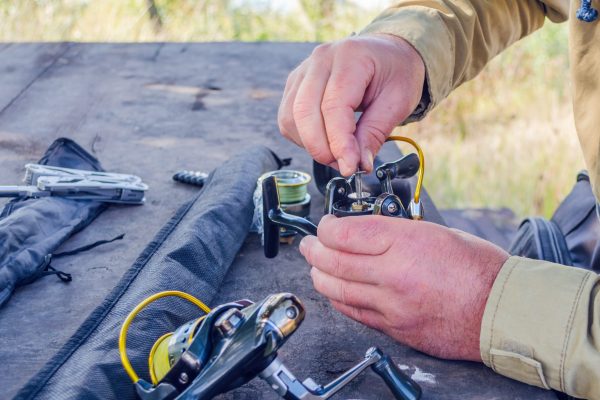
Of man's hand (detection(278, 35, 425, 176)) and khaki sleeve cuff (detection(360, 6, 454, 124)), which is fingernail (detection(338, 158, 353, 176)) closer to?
man's hand (detection(278, 35, 425, 176))

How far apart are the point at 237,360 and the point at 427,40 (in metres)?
0.95

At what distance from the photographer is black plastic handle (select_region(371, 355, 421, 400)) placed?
1.11 m

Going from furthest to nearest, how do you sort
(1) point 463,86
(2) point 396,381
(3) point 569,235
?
1. (1) point 463,86
2. (3) point 569,235
3. (2) point 396,381

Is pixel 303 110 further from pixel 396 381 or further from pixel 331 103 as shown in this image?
pixel 396 381

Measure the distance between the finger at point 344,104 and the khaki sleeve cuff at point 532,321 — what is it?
35 centimetres

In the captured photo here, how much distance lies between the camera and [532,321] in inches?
44.8

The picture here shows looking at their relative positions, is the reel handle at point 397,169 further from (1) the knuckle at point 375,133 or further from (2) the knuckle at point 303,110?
(2) the knuckle at point 303,110

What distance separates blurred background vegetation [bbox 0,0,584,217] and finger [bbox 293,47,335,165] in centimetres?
246

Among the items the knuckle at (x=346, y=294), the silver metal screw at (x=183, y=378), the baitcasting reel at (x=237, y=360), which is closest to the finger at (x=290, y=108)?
the knuckle at (x=346, y=294)

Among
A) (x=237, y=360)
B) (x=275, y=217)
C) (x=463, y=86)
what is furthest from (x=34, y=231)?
(x=463, y=86)

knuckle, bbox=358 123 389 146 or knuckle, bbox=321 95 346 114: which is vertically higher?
knuckle, bbox=321 95 346 114

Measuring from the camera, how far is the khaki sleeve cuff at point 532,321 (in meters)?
1.13

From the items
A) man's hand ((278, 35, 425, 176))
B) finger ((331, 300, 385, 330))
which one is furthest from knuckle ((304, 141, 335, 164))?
finger ((331, 300, 385, 330))

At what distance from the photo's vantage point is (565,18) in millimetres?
2023
